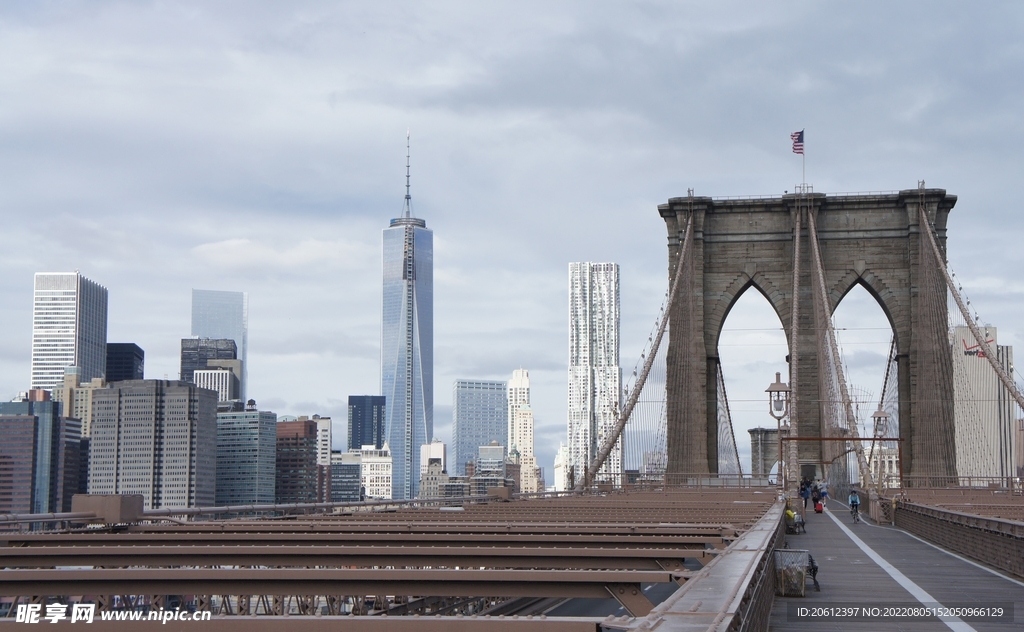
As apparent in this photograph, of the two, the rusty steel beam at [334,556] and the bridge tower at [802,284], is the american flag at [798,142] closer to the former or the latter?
the bridge tower at [802,284]

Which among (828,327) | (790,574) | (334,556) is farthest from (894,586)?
(828,327)

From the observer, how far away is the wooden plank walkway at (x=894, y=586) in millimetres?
11539

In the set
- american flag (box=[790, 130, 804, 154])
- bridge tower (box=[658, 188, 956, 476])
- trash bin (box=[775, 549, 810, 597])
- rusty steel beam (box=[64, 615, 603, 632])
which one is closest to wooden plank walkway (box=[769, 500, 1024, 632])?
trash bin (box=[775, 549, 810, 597])

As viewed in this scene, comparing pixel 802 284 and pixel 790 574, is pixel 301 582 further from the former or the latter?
pixel 802 284

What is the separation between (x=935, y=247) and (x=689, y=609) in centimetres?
6049

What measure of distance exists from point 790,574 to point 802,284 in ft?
177

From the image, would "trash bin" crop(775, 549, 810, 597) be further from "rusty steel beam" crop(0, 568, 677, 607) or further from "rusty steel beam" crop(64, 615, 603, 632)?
"rusty steel beam" crop(64, 615, 603, 632)

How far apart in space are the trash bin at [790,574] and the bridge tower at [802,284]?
161ft

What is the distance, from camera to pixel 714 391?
66.8 m

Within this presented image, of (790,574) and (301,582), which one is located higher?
(301,582)

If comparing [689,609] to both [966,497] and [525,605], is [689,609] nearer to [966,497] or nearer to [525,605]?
[525,605]

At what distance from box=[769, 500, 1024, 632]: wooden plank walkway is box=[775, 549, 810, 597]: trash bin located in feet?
0.36

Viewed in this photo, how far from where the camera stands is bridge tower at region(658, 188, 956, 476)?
63094mm

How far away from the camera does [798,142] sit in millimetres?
69812
